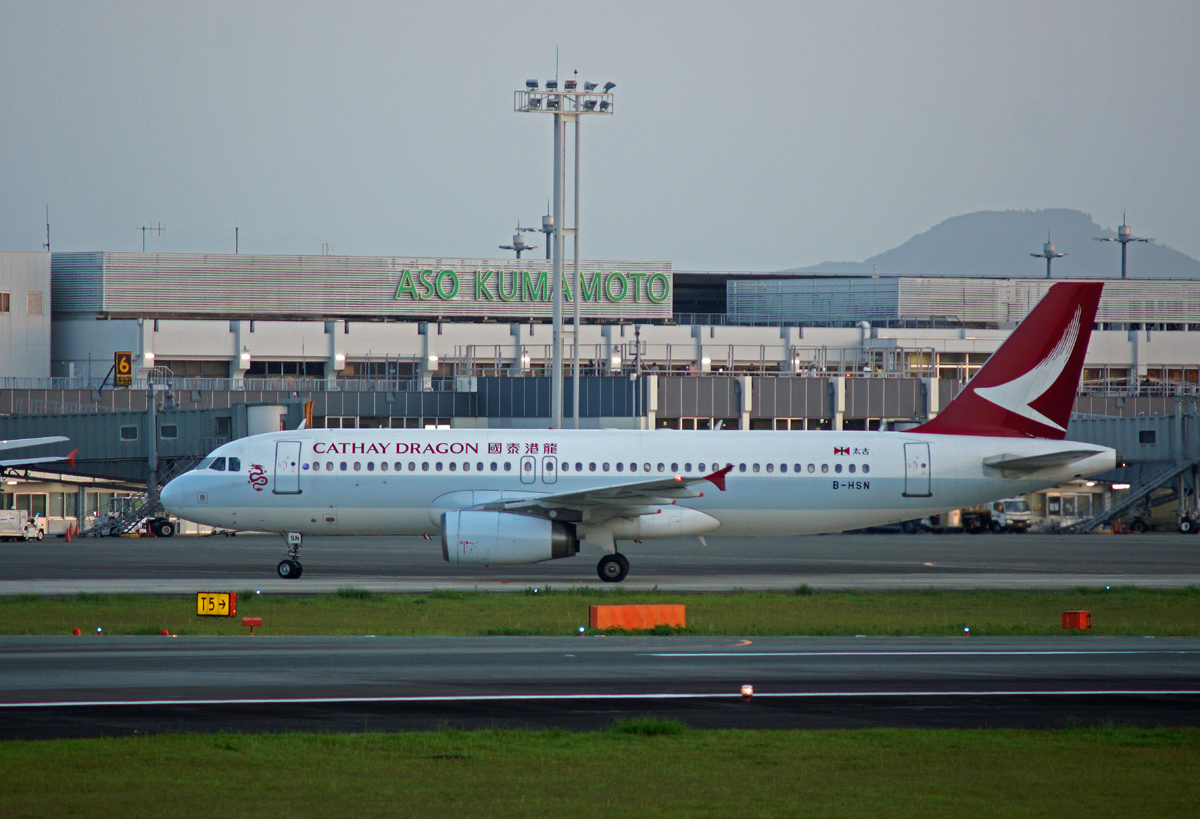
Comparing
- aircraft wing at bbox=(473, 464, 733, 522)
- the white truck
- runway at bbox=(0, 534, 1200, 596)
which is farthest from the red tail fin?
the white truck

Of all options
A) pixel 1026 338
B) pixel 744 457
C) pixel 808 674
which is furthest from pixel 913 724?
pixel 1026 338

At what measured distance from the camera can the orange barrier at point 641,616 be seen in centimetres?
2462

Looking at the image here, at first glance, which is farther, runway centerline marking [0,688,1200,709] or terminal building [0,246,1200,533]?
terminal building [0,246,1200,533]

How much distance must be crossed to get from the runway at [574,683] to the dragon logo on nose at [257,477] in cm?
1382

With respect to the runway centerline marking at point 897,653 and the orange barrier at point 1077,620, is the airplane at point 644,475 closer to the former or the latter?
the orange barrier at point 1077,620

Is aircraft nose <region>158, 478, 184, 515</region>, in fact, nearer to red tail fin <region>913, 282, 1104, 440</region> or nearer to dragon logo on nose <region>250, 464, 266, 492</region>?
dragon logo on nose <region>250, 464, 266, 492</region>

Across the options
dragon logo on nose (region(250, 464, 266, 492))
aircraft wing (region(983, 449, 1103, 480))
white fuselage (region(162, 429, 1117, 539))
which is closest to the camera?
dragon logo on nose (region(250, 464, 266, 492))

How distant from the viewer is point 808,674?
18.6 m

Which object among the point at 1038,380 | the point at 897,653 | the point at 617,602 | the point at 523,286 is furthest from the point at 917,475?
the point at 523,286

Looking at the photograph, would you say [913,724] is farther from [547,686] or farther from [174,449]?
[174,449]

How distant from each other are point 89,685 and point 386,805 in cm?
741

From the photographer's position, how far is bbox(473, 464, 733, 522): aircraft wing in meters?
34.1

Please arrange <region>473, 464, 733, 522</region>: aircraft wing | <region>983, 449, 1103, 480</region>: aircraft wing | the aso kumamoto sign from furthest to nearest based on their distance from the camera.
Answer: the aso kumamoto sign
<region>983, 449, 1103, 480</region>: aircraft wing
<region>473, 464, 733, 522</region>: aircraft wing

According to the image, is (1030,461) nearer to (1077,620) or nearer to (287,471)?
(1077,620)
